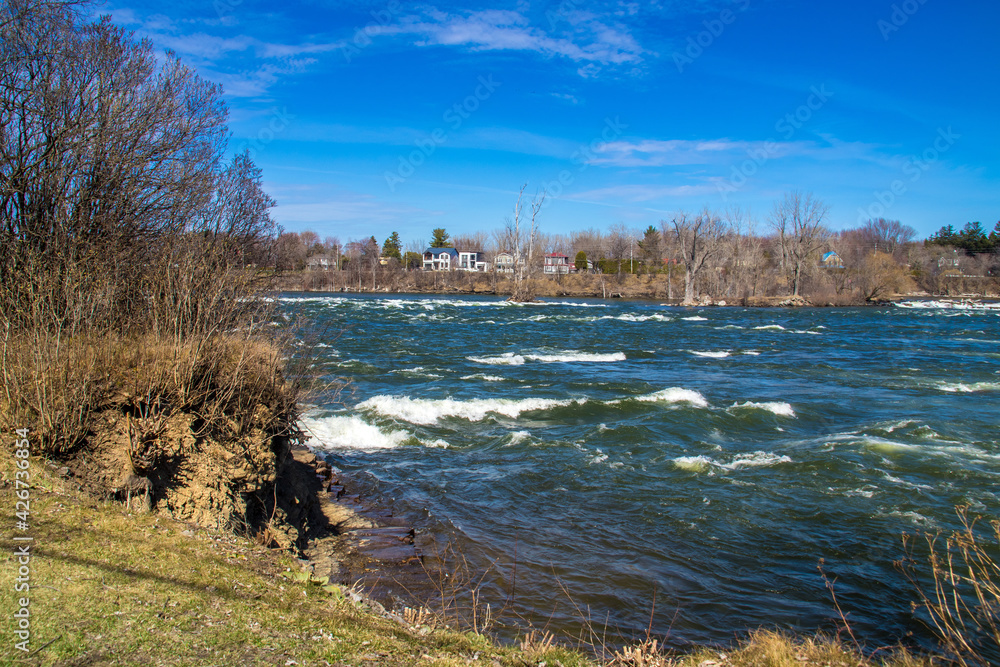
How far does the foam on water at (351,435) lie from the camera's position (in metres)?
12.4

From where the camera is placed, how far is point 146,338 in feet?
22.0

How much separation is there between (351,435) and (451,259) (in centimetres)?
11790

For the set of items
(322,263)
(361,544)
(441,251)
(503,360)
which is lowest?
(361,544)

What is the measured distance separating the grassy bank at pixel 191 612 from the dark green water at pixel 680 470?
Answer: 1616mm

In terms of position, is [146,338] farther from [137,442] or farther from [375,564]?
[375,564]

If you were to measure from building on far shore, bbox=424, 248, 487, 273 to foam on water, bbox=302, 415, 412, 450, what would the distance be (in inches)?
4342

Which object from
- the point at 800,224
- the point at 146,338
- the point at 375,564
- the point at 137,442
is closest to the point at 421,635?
the point at 375,564

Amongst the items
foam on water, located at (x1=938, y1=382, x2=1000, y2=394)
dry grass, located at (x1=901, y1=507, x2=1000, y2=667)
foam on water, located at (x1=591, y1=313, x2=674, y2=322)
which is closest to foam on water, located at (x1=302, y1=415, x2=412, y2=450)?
dry grass, located at (x1=901, y1=507, x2=1000, y2=667)

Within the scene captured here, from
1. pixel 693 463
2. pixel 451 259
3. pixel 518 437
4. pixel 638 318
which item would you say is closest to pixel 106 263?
pixel 518 437

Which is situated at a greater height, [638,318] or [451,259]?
[451,259]

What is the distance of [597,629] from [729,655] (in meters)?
1.41

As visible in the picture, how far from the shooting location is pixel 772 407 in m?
15.7

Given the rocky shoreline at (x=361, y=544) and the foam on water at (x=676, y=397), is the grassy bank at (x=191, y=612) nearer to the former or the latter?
the rocky shoreline at (x=361, y=544)

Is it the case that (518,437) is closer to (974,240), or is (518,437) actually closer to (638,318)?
(638,318)
